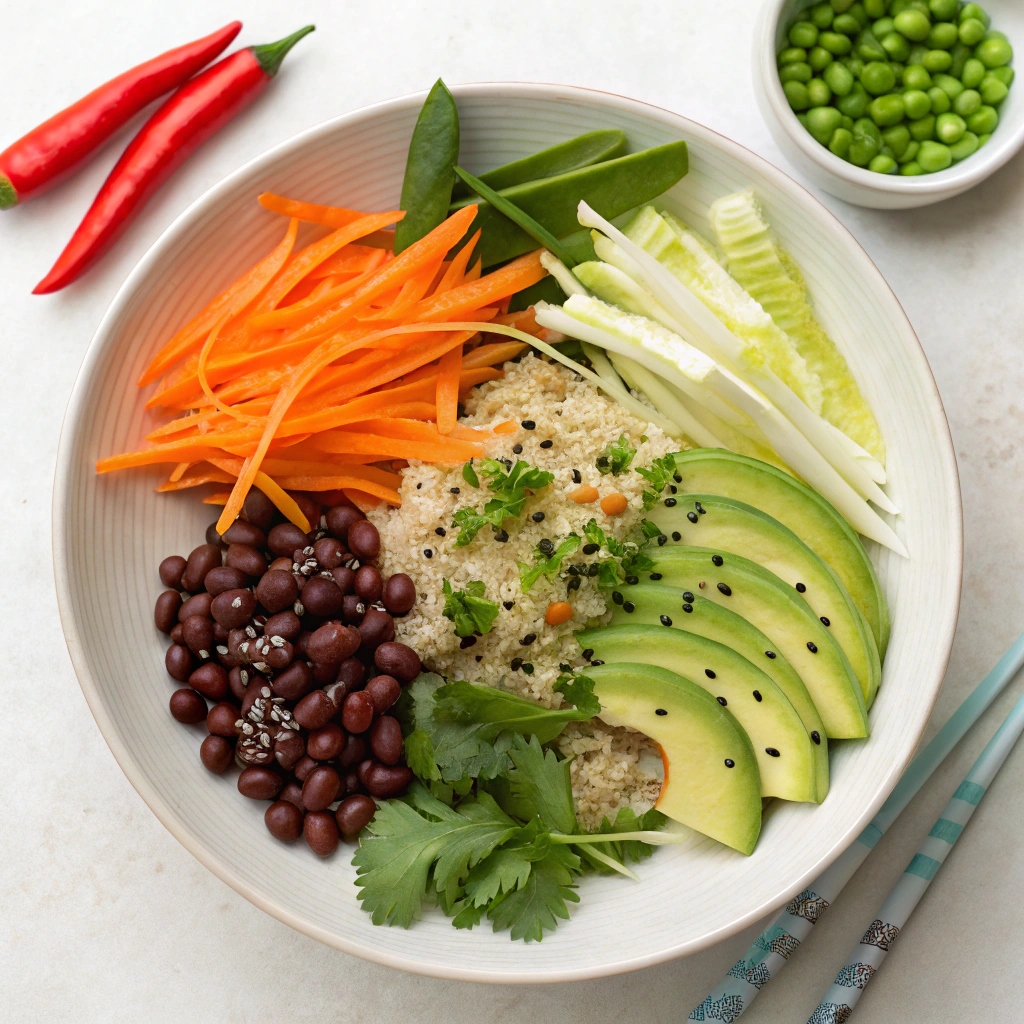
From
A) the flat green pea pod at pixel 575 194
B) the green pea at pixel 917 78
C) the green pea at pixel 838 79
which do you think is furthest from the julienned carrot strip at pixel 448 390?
the green pea at pixel 917 78

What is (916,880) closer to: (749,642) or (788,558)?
(749,642)

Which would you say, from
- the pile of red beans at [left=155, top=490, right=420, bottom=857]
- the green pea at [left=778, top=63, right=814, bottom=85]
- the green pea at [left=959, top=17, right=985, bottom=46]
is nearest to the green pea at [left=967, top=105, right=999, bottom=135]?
the green pea at [left=959, top=17, right=985, bottom=46]

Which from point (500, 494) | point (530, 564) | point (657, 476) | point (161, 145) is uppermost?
point (161, 145)

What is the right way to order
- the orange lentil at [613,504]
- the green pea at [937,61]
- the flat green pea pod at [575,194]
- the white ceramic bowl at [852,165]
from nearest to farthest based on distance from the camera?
the orange lentil at [613,504]
the flat green pea pod at [575,194]
the white ceramic bowl at [852,165]
the green pea at [937,61]

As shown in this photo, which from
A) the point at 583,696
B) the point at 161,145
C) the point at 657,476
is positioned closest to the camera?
the point at 583,696

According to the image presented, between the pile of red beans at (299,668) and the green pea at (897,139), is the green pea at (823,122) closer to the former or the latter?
the green pea at (897,139)

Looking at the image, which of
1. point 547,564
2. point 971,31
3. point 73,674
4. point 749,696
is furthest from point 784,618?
point 73,674
